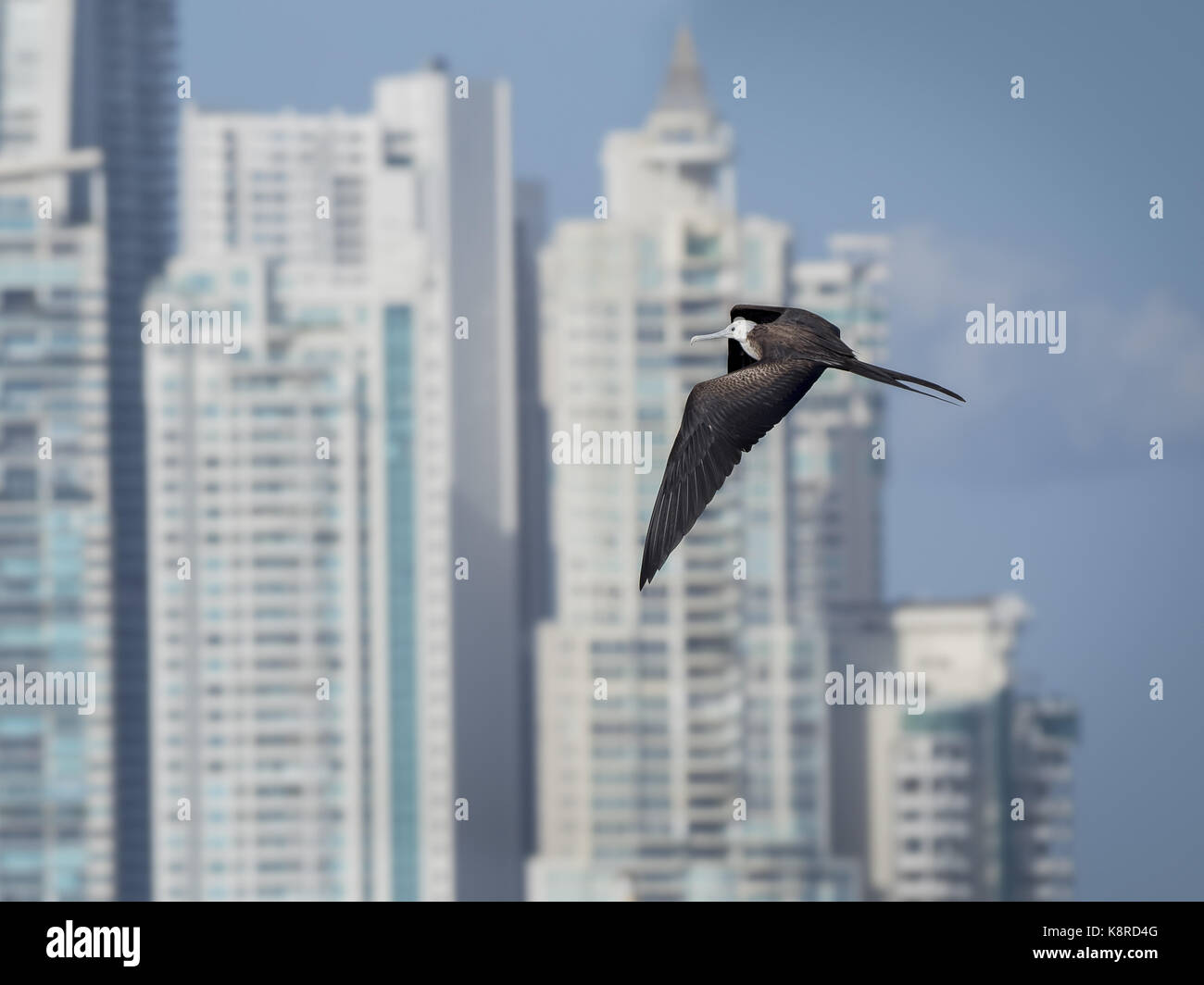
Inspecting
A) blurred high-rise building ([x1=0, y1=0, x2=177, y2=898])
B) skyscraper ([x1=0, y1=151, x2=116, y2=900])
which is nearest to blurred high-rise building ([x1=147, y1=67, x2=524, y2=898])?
blurred high-rise building ([x1=0, y1=0, x2=177, y2=898])

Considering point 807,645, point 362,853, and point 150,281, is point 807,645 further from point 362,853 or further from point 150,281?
point 150,281

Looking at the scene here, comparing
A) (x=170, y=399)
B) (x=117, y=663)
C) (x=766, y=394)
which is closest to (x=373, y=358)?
(x=170, y=399)

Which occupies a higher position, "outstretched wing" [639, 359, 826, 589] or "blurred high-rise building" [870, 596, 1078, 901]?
"outstretched wing" [639, 359, 826, 589]

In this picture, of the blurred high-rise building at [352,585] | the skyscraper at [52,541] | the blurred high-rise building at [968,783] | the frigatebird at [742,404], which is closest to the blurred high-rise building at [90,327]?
the skyscraper at [52,541]

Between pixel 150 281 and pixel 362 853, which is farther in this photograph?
pixel 150 281

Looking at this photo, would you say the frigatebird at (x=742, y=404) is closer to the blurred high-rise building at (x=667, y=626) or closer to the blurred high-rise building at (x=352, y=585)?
the blurred high-rise building at (x=667, y=626)

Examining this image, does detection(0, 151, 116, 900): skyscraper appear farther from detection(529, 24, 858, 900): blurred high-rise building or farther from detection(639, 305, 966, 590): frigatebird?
detection(639, 305, 966, 590): frigatebird
